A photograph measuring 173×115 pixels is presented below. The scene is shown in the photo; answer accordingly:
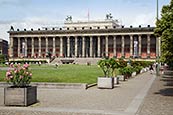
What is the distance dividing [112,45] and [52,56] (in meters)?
28.3

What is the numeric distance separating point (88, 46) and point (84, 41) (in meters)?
3.84

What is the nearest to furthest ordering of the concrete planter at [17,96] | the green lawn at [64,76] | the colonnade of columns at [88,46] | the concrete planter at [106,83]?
the concrete planter at [17,96], the concrete planter at [106,83], the green lawn at [64,76], the colonnade of columns at [88,46]

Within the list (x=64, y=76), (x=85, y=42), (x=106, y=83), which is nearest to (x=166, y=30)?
(x=106, y=83)

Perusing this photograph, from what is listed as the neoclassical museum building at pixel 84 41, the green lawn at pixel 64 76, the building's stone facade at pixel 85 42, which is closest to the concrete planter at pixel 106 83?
the green lawn at pixel 64 76

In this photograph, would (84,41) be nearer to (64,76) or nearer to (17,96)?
(64,76)

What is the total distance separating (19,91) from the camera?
15.4m

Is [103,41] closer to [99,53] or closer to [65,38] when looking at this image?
[99,53]

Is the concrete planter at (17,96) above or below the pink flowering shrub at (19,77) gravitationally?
below

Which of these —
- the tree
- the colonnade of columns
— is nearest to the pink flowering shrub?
the tree


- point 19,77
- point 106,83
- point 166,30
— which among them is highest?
point 166,30

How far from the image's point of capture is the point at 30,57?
496 feet

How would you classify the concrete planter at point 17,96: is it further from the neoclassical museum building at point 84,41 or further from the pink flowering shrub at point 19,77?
the neoclassical museum building at point 84,41

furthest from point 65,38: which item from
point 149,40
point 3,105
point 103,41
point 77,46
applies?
point 3,105

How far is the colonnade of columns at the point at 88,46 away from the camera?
14285 cm
